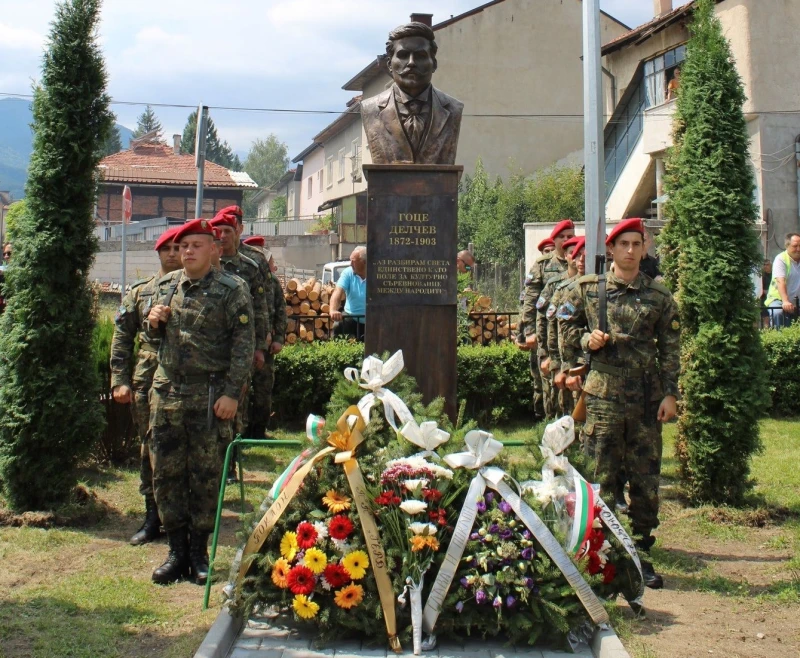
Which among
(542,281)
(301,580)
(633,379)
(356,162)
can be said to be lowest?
(301,580)

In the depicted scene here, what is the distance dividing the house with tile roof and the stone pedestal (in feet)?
141

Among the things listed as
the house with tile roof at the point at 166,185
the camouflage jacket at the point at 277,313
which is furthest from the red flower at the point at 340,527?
the house with tile roof at the point at 166,185

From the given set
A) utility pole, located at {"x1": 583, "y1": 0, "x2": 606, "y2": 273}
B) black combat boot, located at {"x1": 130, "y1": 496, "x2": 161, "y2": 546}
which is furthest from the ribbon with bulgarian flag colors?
utility pole, located at {"x1": 583, "y1": 0, "x2": 606, "y2": 273}

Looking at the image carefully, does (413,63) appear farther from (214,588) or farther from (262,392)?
(214,588)

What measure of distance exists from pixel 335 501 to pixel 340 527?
151mm

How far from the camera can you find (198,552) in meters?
5.36

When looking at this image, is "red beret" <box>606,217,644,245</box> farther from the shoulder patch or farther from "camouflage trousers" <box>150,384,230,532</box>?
"camouflage trousers" <box>150,384,230,532</box>

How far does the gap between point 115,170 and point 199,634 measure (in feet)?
157

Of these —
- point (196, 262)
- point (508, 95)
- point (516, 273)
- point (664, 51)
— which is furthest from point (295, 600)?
point (508, 95)

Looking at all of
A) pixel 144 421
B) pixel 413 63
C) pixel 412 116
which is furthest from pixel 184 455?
pixel 413 63

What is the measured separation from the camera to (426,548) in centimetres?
420

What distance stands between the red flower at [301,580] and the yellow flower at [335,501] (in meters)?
0.30

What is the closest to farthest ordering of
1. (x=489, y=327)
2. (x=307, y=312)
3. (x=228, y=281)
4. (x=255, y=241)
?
(x=228, y=281) → (x=255, y=241) → (x=489, y=327) → (x=307, y=312)

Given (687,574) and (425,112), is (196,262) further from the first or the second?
(687,574)
